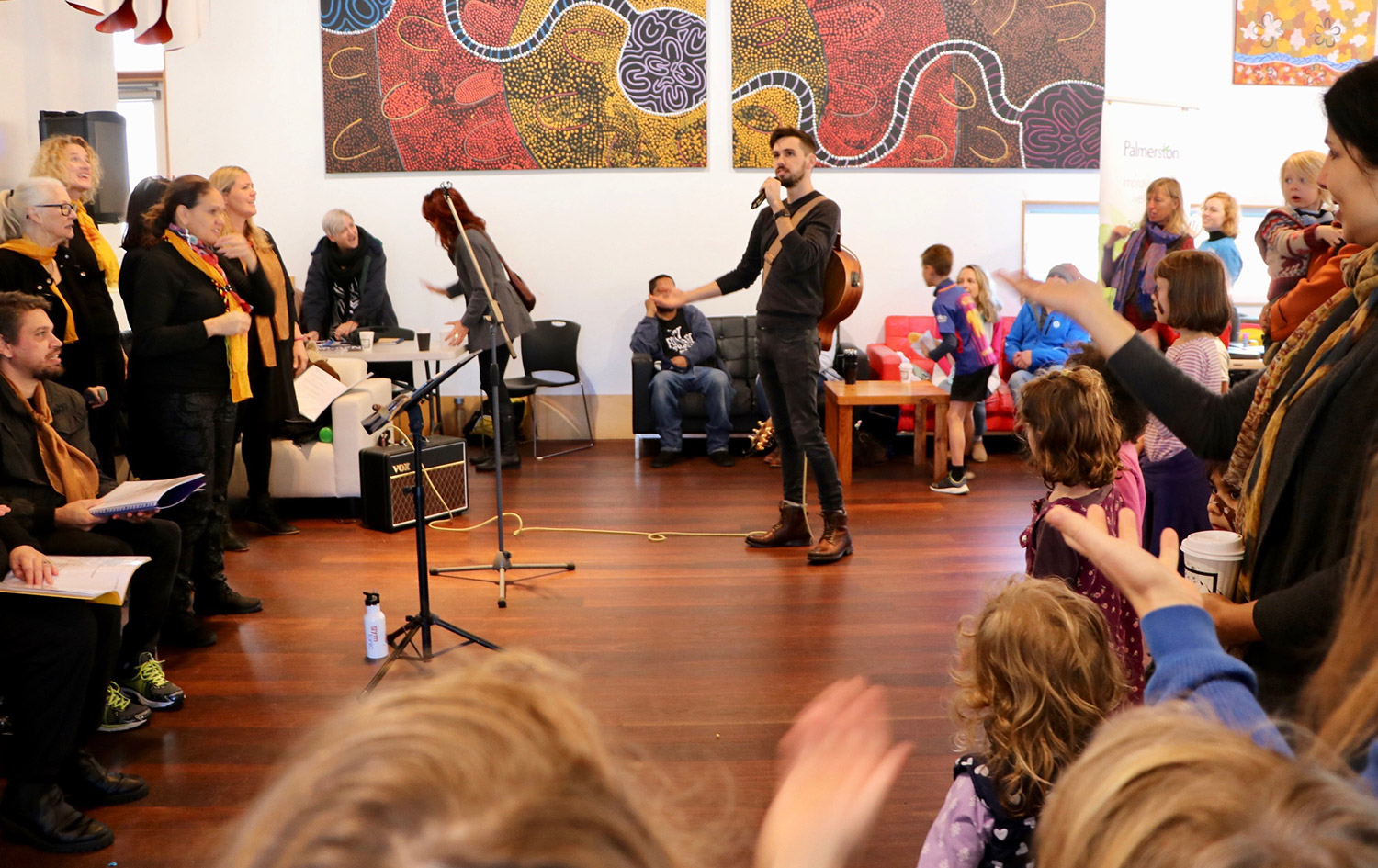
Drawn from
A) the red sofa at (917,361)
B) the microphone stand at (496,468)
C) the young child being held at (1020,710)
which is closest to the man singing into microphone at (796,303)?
the microphone stand at (496,468)

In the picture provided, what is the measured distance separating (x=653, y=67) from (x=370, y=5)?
203cm

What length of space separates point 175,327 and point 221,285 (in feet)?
0.91

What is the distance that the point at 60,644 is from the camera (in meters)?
2.53

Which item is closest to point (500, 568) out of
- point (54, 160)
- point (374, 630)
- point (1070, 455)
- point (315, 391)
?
point (374, 630)

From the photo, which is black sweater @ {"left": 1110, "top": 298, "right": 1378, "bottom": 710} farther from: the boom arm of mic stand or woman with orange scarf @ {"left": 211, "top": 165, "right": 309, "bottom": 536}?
woman with orange scarf @ {"left": 211, "top": 165, "right": 309, "bottom": 536}

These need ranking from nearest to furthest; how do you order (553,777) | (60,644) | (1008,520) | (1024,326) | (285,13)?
(553,777)
(60,644)
(1008,520)
(1024,326)
(285,13)

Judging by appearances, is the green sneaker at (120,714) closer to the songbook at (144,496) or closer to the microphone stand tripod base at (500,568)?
the songbook at (144,496)

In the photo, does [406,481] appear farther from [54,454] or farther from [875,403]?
[875,403]

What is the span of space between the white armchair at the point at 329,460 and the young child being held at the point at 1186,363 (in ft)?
12.0

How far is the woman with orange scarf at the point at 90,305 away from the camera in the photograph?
160 inches

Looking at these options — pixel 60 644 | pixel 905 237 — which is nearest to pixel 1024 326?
pixel 905 237

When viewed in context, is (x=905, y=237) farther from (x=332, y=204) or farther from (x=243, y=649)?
(x=243, y=649)

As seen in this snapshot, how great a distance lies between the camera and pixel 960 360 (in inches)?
245

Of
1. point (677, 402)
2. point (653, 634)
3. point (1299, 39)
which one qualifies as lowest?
point (653, 634)
